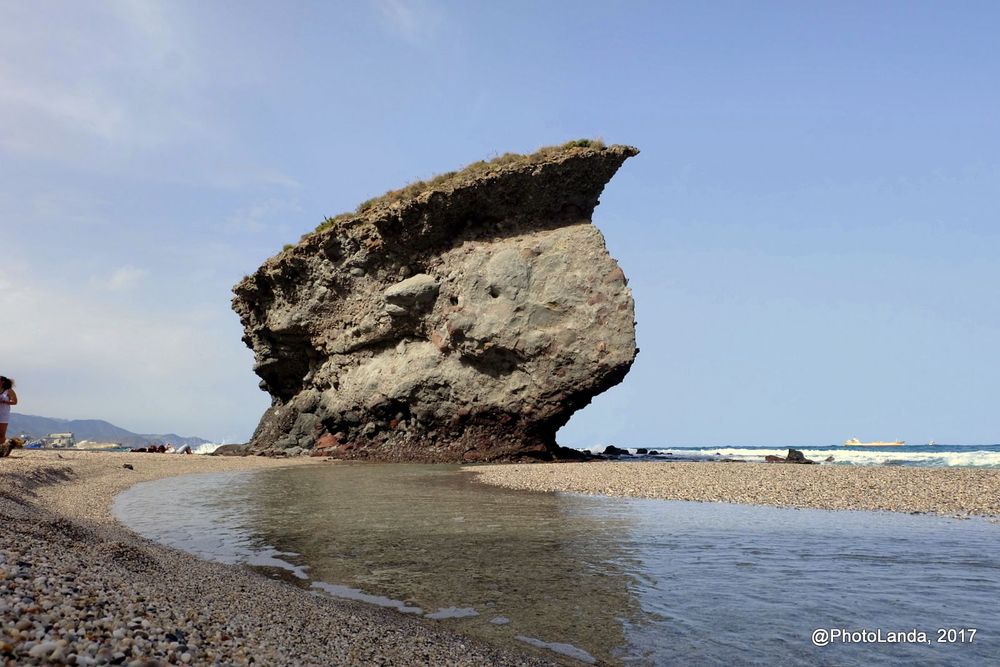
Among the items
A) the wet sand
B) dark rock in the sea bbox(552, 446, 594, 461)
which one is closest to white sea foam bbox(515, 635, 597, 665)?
the wet sand

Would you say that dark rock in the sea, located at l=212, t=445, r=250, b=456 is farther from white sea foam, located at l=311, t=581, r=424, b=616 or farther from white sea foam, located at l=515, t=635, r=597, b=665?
white sea foam, located at l=515, t=635, r=597, b=665

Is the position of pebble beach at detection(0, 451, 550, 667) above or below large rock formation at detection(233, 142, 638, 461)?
below

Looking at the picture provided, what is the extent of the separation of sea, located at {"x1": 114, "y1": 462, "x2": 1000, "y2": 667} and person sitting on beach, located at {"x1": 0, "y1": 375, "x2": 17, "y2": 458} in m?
10.2

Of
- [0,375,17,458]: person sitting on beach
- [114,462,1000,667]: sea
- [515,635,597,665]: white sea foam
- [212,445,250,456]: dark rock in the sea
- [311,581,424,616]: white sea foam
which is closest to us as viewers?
[515,635,597,665]: white sea foam

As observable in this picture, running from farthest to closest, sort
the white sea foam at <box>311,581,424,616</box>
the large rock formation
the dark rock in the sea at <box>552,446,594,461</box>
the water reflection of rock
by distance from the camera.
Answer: the dark rock in the sea at <box>552,446,594,461</box> → the large rock formation → the white sea foam at <box>311,581,424,616</box> → the water reflection of rock

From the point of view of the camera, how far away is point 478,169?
1161 inches

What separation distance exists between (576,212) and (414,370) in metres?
10.6

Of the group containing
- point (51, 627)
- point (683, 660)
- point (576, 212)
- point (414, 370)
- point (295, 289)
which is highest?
point (576, 212)

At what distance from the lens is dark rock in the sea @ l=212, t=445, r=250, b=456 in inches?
1345

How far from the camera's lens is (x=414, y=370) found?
2973cm

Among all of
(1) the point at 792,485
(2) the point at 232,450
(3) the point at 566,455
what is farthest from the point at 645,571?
(2) the point at 232,450

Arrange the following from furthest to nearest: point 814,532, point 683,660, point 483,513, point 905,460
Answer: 1. point 905,460
2. point 483,513
3. point 814,532
4. point 683,660

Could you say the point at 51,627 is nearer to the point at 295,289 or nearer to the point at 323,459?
the point at 323,459

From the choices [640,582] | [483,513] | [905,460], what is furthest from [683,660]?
[905,460]
